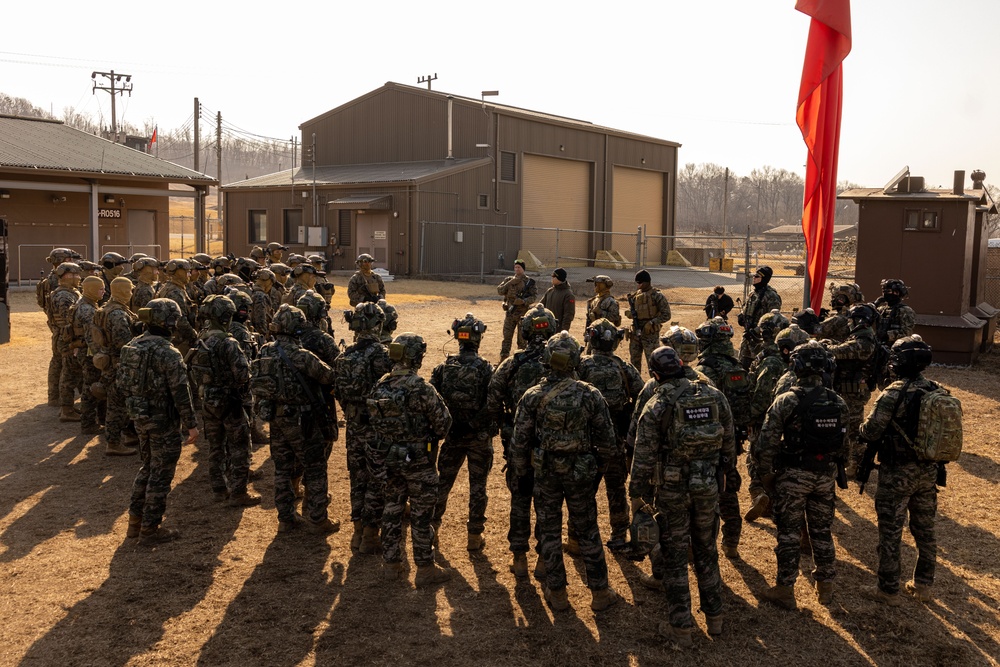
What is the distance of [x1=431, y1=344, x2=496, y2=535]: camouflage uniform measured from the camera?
6.38m

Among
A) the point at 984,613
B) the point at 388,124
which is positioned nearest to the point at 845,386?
the point at 984,613

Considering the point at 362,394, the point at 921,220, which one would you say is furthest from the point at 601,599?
the point at 921,220

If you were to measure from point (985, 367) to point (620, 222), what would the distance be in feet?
92.5

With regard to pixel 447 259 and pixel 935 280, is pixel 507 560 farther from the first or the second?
pixel 447 259

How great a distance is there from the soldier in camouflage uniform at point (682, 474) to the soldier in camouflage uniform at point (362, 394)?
7.45 ft

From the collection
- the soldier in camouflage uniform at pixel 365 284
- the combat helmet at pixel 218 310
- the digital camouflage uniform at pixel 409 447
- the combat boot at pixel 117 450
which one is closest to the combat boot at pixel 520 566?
the digital camouflage uniform at pixel 409 447

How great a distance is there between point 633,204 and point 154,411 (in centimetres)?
3794

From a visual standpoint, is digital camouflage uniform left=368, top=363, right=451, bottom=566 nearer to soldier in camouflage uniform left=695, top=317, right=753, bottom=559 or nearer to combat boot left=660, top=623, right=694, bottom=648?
combat boot left=660, top=623, right=694, bottom=648

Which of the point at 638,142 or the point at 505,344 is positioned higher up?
the point at 638,142

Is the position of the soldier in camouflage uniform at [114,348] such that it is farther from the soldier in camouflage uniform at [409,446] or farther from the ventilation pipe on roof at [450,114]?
the ventilation pipe on roof at [450,114]

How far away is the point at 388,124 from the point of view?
36.1m

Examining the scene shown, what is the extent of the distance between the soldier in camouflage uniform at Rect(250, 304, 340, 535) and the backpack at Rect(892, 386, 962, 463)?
4.61 metres

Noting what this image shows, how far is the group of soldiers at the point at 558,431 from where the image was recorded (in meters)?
5.28

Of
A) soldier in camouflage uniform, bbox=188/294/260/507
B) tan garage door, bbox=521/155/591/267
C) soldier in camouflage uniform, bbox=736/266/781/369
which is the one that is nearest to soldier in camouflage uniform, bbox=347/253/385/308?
soldier in camouflage uniform, bbox=188/294/260/507
